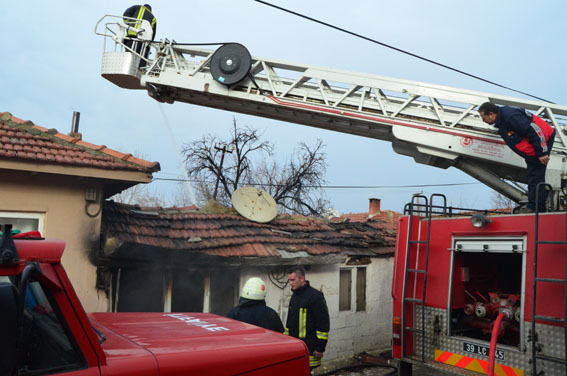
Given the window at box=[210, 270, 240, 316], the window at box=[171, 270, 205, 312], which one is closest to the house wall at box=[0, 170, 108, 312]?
the window at box=[171, 270, 205, 312]

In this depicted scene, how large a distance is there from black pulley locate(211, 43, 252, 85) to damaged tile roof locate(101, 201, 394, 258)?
2.75m

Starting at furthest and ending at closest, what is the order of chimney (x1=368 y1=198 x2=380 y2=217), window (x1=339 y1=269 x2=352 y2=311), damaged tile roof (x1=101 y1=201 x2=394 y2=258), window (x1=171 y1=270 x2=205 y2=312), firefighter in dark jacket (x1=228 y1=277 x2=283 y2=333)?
chimney (x1=368 y1=198 x2=380 y2=217), window (x1=339 y1=269 x2=352 y2=311), window (x1=171 y1=270 x2=205 y2=312), damaged tile roof (x1=101 y1=201 x2=394 y2=258), firefighter in dark jacket (x1=228 y1=277 x2=283 y2=333)

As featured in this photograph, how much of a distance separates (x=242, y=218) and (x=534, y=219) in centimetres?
628

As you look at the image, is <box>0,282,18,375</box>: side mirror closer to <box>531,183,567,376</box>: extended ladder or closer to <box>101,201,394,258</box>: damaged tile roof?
<box>531,183,567,376</box>: extended ladder

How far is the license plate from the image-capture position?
16.9 feet

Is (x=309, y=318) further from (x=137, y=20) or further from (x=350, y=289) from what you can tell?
(x=137, y=20)

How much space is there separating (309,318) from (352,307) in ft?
18.3

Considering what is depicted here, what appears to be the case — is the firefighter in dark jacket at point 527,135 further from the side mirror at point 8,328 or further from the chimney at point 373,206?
the chimney at point 373,206

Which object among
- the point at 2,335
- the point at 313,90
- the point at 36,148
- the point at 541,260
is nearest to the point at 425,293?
the point at 541,260

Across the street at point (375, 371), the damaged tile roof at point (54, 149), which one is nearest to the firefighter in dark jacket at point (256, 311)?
the damaged tile roof at point (54, 149)

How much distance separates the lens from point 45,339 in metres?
2.19

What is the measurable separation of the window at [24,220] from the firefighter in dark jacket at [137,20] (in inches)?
128

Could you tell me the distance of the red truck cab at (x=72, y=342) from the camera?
1.91 metres

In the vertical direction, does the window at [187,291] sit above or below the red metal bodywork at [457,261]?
below
